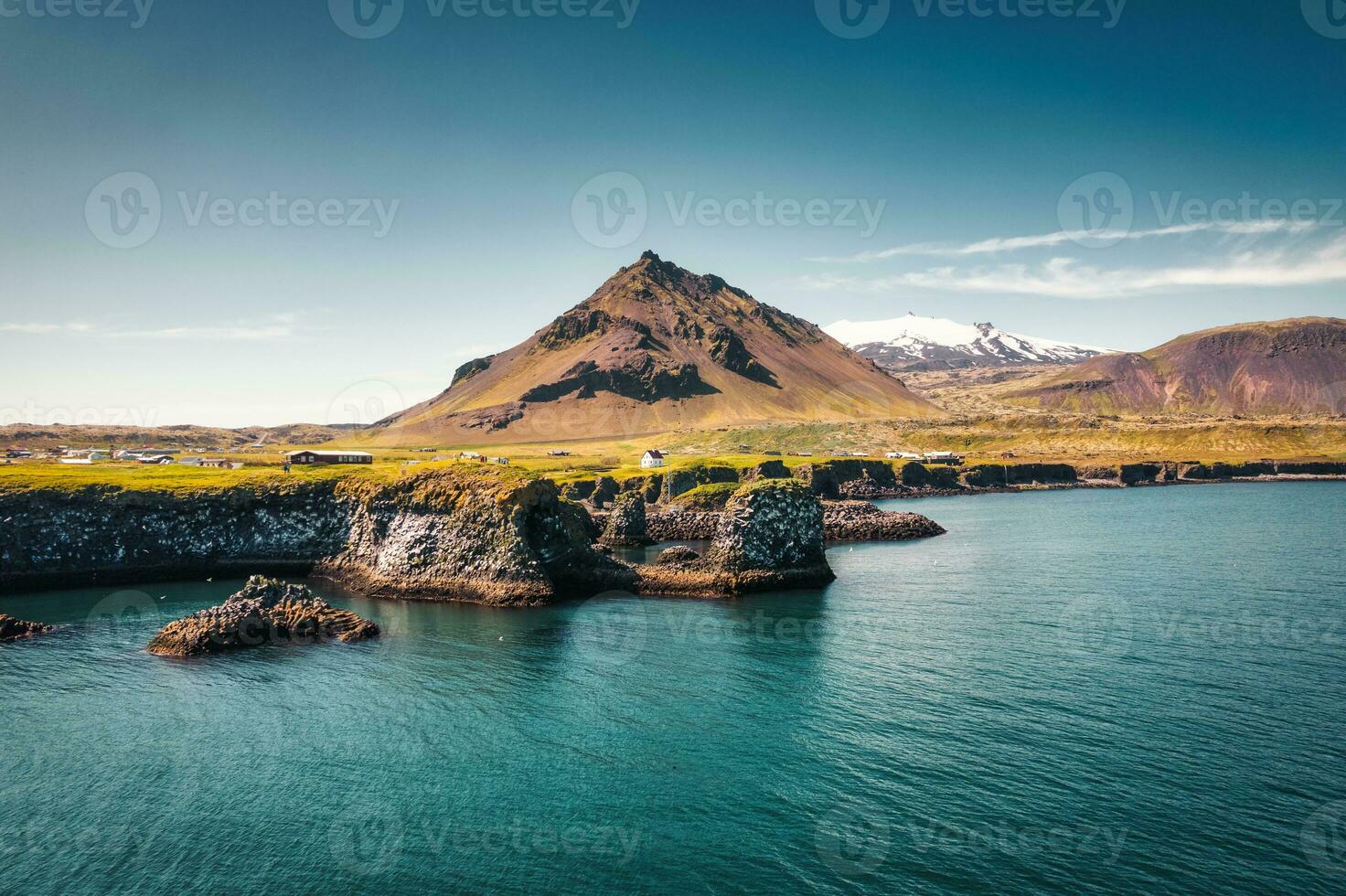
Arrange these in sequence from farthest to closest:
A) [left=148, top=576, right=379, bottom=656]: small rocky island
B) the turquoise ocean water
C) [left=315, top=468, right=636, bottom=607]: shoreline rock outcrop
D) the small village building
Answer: the small village building → [left=315, top=468, right=636, bottom=607]: shoreline rock outcrop → [left=148, top=576, right=379, bottom=656]: small rocky island → the turquoise ocean water

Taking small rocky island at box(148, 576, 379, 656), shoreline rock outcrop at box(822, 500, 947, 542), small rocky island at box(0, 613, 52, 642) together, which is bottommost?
small rocky island at box(0, 613, 52, 642)

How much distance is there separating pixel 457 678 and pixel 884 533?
256 ft

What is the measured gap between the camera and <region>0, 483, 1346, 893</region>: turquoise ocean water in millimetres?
23359

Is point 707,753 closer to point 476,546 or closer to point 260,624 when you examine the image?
point 260,624

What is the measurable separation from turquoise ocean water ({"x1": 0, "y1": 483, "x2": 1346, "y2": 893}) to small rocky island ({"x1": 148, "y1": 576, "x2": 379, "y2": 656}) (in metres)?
2.36

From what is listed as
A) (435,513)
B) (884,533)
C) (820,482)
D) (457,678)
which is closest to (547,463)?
(820,482)

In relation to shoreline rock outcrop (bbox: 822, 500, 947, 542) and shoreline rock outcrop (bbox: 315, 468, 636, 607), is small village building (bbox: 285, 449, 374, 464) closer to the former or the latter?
shoreline rock outcrop (bbox: 315, 468, 636, 607)

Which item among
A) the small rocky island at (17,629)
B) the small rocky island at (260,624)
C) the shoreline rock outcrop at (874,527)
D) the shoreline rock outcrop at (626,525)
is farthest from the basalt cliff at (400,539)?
the shoreline rock outcrop at (874,527)

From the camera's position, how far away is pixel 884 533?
4173 inches

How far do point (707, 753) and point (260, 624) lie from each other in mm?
A: 37387

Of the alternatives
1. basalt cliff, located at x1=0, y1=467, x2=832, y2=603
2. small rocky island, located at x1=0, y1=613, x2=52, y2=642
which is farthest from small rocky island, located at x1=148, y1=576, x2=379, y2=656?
basalt cliff, located at x1=0, y1=467, x2=832, y2=603

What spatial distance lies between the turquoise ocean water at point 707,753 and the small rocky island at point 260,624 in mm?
2357

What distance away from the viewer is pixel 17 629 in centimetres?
5278

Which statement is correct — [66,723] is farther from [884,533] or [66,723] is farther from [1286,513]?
[1286,513]
